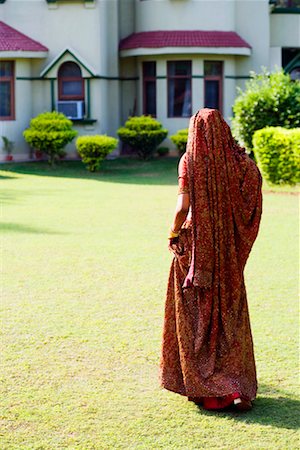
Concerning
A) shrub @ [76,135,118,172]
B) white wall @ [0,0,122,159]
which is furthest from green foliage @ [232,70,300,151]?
white wall @ [0,0,122,159]

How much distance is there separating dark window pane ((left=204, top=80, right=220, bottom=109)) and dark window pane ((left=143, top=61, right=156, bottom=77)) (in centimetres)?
152

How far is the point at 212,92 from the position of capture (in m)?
25.8

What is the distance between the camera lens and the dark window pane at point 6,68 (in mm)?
24172

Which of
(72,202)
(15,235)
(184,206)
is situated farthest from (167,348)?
(72,202)

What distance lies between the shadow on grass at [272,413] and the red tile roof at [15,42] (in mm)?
18809

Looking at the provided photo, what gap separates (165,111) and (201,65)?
1.58 metres

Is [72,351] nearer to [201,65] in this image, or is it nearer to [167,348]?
[167,348]

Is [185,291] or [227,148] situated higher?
[227,148]

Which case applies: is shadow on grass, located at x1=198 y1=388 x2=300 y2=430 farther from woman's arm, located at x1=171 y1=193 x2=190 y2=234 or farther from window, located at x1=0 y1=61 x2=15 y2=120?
window, located at x1=0 y1=61 x2=15 y2=120

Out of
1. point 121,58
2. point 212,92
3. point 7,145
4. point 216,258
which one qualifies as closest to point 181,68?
point 212,92

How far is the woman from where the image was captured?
5539 millimetres

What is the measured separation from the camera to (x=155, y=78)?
84.4 ft

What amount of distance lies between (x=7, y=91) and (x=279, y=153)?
8930 mm

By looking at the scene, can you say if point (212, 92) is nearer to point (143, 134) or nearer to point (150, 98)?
point (150, 98)
